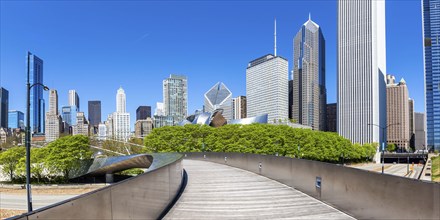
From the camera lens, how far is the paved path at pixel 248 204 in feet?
28.1

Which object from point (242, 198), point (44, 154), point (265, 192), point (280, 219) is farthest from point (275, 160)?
point (44, 154)

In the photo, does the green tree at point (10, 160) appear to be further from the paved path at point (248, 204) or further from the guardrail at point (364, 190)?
the guardrail at point (364, 190)

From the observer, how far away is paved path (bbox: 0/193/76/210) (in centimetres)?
3922

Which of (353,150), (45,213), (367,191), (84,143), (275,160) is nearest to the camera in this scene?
(45,213)

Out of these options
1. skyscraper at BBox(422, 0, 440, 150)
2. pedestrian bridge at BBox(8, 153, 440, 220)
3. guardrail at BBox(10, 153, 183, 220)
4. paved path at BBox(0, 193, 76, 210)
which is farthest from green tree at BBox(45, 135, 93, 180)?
skyscraper at BBox(422, 0, 440, 150)

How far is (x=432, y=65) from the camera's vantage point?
174 metres

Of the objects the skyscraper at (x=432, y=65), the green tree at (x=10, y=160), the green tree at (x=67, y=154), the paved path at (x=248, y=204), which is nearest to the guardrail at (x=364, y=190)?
the paved path at (x=248, y=204)

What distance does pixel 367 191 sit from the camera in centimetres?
778

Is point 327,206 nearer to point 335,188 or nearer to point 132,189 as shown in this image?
point 335,188

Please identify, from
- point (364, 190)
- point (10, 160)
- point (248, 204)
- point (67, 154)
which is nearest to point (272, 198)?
point (248, 204)

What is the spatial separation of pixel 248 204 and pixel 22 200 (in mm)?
44747

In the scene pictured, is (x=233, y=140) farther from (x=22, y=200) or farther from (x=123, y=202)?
(x=123, y=202)

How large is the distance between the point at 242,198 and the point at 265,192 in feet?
5.27

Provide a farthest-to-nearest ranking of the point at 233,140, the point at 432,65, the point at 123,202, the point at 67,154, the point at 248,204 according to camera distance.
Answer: the point at 432,65 → the point at 233,140 → the point at 67,154 → the point at 248,204 → the point at 123,202
